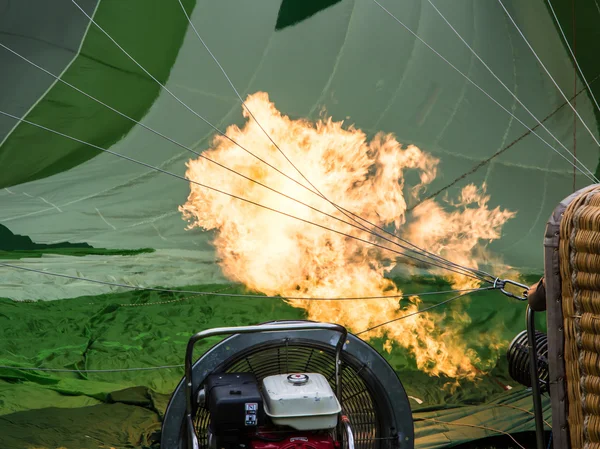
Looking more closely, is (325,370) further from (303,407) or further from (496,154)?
(496,154)

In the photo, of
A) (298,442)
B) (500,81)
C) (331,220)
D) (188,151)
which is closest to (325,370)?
(298,442)

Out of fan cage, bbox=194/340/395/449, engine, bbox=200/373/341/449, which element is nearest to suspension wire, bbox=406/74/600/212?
fan cage, bbox=194/340/395/449

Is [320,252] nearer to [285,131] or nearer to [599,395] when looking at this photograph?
[285,131]

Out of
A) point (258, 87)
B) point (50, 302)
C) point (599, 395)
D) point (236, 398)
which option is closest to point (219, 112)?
point (258, 87)

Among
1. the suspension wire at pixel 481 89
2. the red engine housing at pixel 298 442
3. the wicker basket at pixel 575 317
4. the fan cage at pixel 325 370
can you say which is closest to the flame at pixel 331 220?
the suspension wire at pixel 481 89

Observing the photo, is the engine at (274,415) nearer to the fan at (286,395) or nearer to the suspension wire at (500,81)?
the fan at (286,395)
